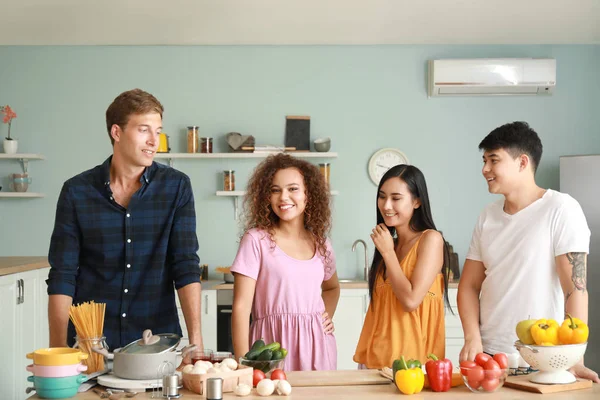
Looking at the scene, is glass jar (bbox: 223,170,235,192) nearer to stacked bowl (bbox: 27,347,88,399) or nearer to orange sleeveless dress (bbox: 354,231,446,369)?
orange sleeveless dress (bbox: 354,231,446,369)

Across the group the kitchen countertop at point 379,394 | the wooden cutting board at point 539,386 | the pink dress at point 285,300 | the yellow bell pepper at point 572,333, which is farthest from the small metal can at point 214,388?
the yellow bell pepper at point 572,333

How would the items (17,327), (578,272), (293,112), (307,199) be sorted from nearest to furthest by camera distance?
1. (578,272)
2. (307,199)
3. (17,327)
4. (293,112)

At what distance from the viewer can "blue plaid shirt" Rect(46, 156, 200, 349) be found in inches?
97.7

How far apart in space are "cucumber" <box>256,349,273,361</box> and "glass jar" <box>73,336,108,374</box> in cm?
47

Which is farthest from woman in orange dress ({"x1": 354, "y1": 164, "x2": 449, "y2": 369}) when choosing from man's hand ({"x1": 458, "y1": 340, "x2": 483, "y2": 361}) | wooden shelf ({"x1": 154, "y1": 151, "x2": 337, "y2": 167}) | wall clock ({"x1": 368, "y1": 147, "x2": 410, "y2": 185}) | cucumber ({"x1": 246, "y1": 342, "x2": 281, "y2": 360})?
wall clock ({"x1": 368, "y1": 147, "x2": 410, "y2": 185})

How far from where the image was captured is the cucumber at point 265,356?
6.80 ft

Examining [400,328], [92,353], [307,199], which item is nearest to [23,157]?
[307,199]

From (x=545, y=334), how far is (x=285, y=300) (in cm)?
90

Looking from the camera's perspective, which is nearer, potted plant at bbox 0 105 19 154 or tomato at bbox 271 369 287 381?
tomato at bbox 271 369 287 381

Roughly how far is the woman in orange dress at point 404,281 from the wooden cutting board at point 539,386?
17.3 inches

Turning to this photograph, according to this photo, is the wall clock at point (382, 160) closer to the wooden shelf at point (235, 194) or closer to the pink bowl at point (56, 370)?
the wooden shelf at point (235, 194)

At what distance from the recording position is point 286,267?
8.16ft

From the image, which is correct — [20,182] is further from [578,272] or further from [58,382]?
[578,272]

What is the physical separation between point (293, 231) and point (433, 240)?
508mm
